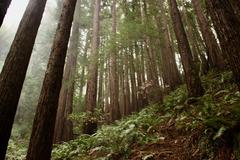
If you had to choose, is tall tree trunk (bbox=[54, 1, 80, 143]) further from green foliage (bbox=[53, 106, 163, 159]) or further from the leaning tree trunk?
green foliage (bbox=[53, 106, 163, 159])

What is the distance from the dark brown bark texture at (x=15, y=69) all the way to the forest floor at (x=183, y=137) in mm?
2430

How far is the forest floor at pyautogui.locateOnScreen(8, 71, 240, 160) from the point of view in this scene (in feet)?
15.0

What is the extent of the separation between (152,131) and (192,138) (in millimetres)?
2261

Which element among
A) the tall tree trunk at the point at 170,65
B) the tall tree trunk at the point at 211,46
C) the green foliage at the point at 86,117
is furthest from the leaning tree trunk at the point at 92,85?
the tall tree trunk at the point at 211,46

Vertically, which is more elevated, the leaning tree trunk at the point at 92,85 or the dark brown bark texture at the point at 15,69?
the leaning tree trunk at the point at 92,85

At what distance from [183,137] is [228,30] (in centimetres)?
271

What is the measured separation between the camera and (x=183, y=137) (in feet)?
20.0

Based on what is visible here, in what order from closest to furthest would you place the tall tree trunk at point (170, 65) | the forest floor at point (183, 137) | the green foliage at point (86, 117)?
the forest floor at point (183, 137)
the green foliage at point (86, 117)
the tall tree trunk at point (170, 65)

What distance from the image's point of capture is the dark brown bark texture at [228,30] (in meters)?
4.38

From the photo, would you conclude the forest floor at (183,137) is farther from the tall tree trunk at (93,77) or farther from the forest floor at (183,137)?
the tall tree trunk at (93,77)

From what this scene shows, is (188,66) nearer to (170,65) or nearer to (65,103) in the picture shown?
(170,65)

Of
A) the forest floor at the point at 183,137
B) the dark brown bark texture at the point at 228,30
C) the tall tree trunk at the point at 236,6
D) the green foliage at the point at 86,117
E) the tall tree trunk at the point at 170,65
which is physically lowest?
the forest floor at the point at 183,137

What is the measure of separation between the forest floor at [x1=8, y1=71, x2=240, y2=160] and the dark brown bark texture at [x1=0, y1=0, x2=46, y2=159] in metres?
2.43

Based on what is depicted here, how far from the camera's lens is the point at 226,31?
454 cm
